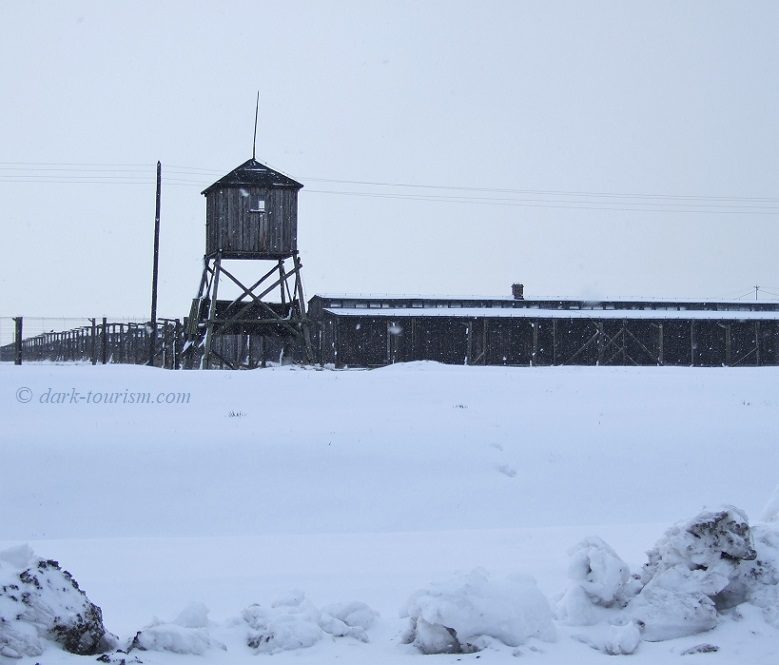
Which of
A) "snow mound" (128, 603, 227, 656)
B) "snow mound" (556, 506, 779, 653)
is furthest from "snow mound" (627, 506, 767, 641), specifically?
"snow mound" (128, 603, 227, 656)

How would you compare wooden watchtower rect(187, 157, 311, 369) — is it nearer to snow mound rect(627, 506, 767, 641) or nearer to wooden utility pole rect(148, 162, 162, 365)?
wooden utility pole rect(148, 162, 162, 365)

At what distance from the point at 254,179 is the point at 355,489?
58.4 feet

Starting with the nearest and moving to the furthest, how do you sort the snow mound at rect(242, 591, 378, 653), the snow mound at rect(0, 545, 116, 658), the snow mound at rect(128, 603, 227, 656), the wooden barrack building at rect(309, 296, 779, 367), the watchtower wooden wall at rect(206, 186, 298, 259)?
the snow mound at rect(0, 545, 116, 658)
the snow mound at rect(128, 603, 227, 656)
the snow mound at rect(242, 591, 378, 653)
the watchtower wooden wall at rect(206, 186, 298, 259)
the wooden barrack building at rect(309, 296, 779, 367)

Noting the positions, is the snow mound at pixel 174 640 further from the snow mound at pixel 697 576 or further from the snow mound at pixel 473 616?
the snow mound at pixel 697 576

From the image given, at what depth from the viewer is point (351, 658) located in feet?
15.0

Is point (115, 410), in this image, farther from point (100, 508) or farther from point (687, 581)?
point (687, 581)

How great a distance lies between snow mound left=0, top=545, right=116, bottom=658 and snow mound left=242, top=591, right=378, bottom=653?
77 cm

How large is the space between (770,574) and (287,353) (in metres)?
30.5

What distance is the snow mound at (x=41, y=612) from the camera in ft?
13.6

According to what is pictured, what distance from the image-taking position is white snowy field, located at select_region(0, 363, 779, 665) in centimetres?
550

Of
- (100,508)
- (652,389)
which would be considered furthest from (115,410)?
(652,389)

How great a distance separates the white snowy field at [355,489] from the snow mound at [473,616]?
2.9 inches

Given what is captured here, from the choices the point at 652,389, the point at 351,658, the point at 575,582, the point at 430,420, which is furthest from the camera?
the point at 652,389

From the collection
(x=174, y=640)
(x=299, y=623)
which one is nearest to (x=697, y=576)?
(x=299, y=623)
